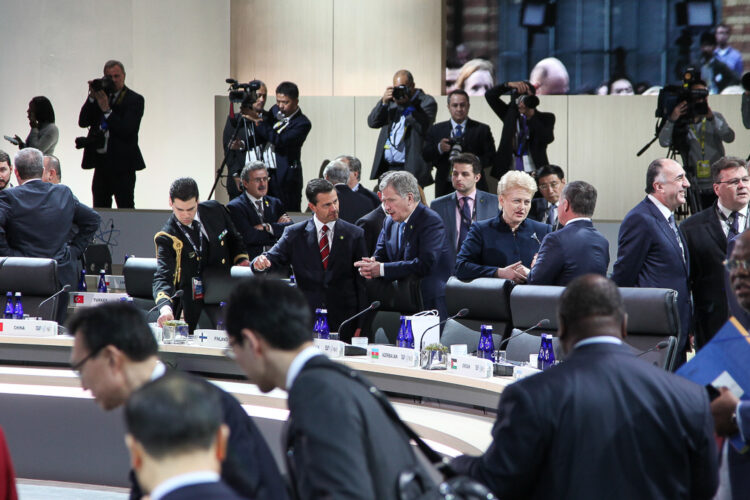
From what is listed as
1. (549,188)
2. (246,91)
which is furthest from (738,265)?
(246,91)

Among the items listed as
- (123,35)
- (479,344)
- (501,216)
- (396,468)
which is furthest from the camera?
(123,35)

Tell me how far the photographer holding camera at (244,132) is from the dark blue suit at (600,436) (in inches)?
213

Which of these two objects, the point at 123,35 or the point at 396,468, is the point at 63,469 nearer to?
the point at 396,468

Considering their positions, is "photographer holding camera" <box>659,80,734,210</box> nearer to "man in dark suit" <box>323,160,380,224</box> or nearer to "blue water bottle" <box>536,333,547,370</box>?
"man in dark suit" <box>323,160,380,224</box>

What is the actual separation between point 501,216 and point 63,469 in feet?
7.68

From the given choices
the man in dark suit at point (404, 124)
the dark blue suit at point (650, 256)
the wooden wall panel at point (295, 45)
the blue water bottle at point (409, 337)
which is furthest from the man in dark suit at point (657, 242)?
the wooden wall panel at point (295, 45)

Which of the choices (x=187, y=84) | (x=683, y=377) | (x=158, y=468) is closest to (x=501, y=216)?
(x=683, y=377)

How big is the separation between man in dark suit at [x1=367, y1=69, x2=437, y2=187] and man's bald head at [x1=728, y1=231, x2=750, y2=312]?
520 centimetres

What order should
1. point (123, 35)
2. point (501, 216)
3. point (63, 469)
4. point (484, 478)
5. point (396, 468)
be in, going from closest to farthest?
point (396, 468) → point (484, 478) → point (63, 469) → point (501, 216) → point (123, 35)

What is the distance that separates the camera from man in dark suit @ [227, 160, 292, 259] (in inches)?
241

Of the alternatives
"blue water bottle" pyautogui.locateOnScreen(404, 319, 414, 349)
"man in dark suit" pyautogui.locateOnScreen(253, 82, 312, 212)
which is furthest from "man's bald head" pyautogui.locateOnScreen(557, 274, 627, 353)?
"man in dark suit" pyautogui.locateOnScreen(253, 82, 312, 212)

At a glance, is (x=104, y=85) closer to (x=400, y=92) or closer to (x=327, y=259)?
(x=400, y=92)

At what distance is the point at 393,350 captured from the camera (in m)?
4.01

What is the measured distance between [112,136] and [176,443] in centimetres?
729
